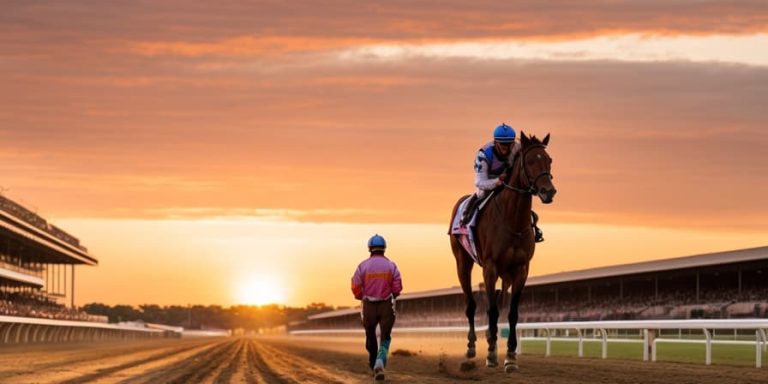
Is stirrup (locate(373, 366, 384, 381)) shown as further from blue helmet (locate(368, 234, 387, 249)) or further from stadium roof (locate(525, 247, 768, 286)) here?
stadium roof (locate(525, 247, 768, 286))

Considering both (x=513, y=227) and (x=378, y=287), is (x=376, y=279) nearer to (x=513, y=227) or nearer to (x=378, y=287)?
(x=378, y=287)

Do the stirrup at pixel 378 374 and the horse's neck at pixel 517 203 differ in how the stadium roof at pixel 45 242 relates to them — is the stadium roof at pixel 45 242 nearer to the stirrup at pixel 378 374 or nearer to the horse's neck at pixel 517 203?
the stirrup at pixel 378 374

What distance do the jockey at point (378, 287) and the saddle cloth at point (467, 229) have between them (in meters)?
1.02

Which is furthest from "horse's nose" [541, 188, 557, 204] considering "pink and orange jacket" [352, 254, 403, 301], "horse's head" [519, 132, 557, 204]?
"pink and orange jacket" [352, 254, 403, 301]

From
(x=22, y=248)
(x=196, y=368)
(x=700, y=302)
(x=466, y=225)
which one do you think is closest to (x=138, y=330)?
(x=22, y=248)

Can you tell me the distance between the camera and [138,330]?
133 m

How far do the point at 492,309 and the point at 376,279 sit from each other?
152 cm

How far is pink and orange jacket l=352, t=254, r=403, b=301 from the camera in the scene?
16.7 metres

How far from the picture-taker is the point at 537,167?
49.7 ft

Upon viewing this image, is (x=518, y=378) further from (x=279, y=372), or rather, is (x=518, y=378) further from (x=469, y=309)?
(x=279, y=372)

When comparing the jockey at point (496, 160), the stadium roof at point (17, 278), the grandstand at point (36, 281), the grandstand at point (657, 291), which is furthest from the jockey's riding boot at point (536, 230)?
the stadium roof at point (17, 278)

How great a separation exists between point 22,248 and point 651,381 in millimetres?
88836

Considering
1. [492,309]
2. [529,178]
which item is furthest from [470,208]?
[529,178]

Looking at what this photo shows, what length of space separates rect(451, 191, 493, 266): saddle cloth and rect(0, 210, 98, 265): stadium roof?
64.2 meters
